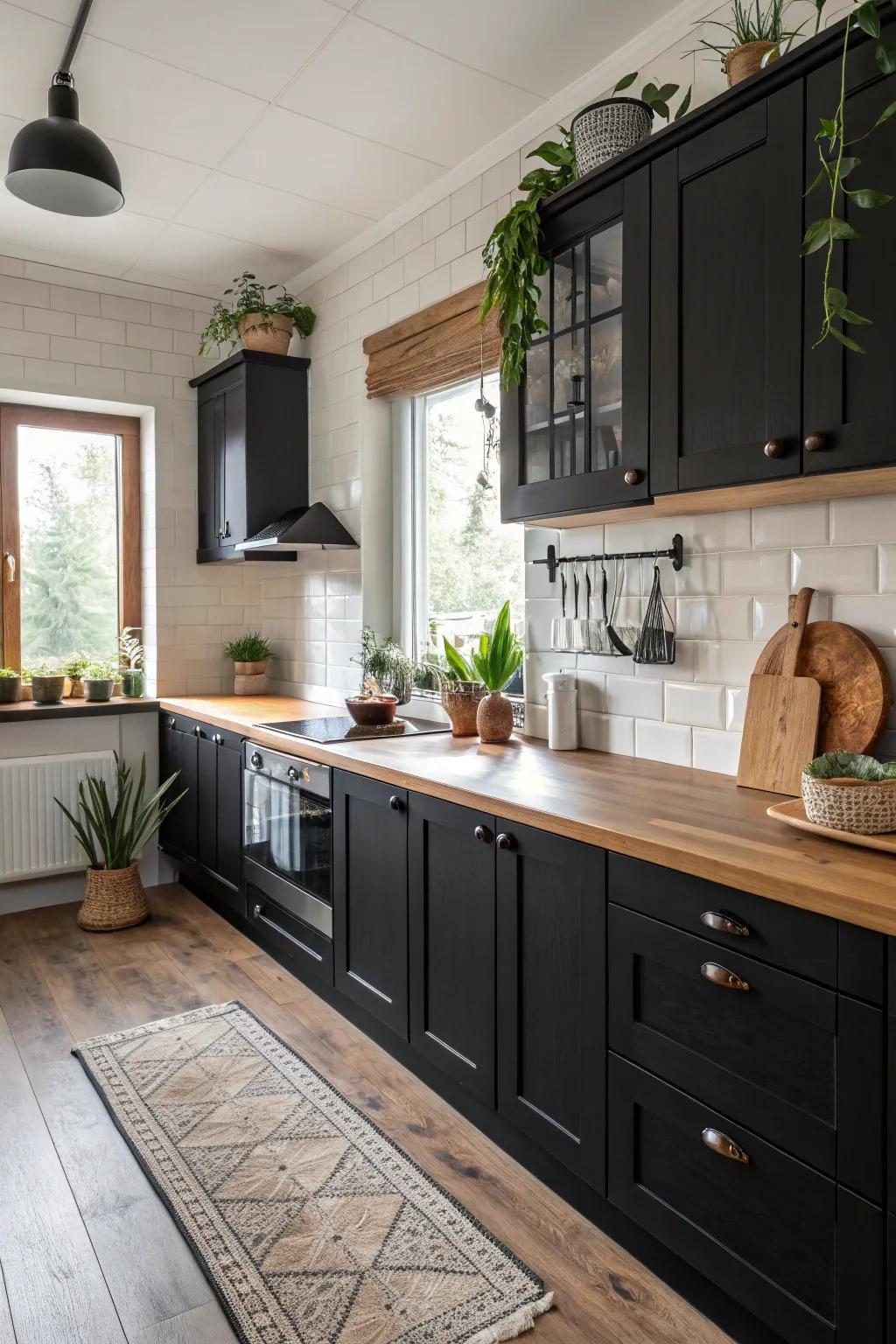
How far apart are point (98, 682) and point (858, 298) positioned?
11.4ft

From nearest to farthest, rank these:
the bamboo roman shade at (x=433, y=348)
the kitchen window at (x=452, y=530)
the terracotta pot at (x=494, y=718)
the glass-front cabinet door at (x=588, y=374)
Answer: the glass-front cabinet door at (x=588, y=374) → the terracotta pot at (x=494, y=718) → the bamboo roman shade at (x=433, y=348) → the kitchen window at (x=452, y=530)

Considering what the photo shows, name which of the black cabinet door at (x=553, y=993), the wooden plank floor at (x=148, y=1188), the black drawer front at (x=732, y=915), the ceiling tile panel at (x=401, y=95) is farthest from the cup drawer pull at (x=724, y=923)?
the ceiling tile panel at (x=401, y=95)

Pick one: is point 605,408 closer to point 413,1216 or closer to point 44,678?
point 413,1216

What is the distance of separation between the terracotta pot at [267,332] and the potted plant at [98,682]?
5.28ft

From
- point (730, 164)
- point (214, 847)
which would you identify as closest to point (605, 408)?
point (730, 164)

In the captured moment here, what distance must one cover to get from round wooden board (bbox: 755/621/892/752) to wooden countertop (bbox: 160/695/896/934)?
8.1 inches

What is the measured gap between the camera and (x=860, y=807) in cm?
153

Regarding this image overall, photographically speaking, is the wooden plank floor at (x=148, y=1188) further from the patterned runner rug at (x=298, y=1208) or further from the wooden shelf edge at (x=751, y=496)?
the wooden shelf edge at (x=751, y=496)

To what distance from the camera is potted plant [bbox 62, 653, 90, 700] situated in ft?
13.6

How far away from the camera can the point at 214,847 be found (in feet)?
12.1

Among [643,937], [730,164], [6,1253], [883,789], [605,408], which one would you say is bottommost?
[6,1253]

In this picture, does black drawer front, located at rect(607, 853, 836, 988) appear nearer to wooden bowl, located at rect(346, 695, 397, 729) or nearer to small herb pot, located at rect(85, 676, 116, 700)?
wooden bowl, located at rect(346, 695, 397, 729)

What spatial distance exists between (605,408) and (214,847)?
8.08 feet

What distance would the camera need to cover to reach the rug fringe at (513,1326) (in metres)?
1.57
